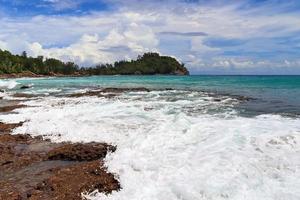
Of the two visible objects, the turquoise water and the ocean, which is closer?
the ocean

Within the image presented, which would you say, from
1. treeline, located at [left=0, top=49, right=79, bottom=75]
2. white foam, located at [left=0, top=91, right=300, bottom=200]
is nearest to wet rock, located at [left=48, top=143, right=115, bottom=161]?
white foam, located at [left=0, top=91, right=300, bottom=200]

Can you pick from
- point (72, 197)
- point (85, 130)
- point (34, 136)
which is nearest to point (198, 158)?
point (72, 197)

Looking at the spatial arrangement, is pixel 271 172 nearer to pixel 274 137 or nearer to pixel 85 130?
pixel 274 137

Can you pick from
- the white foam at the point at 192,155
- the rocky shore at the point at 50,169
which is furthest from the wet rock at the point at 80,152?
the white foam at the point at 192,155

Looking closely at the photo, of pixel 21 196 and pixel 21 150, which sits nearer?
pixel 21 196

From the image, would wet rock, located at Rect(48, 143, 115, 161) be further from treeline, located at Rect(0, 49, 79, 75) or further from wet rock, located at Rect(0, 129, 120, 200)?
treeline, located at Rect(0, 49, 79, 75)

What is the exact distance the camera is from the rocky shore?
7.42 m

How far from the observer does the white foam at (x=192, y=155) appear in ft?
23.6

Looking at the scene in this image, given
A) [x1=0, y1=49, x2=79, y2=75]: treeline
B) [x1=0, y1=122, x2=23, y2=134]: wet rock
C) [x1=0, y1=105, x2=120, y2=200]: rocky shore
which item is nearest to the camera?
[x1=0, y1=105, x2=120, y2=200]: rocky shore

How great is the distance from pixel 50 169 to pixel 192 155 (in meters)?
3.63

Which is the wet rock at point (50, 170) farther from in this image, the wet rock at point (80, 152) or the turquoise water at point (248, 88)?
the turquoise water at point (248, 88)

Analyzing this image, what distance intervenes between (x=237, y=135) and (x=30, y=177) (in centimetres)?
659

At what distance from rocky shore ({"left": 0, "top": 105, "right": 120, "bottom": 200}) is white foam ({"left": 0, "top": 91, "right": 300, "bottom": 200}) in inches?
15.8

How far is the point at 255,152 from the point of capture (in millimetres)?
9648
